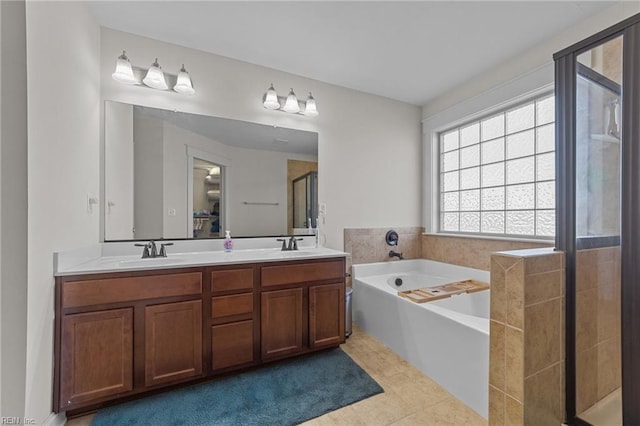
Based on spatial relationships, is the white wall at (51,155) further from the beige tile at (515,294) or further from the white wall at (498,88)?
the white wall at (498,88)

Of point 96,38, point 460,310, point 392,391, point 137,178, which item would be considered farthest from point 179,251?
point 460,310

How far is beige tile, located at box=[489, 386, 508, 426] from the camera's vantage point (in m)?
1.20

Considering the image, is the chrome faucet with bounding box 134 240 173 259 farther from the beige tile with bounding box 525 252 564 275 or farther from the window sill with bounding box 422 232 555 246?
the window sill with bounding box 422 232 555 246

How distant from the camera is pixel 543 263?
120 centimetres

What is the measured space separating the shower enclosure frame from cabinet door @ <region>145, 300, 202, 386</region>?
2054 millimetres

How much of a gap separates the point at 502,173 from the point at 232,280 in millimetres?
2664

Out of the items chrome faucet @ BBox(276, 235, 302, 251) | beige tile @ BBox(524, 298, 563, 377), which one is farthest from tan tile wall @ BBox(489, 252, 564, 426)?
chrome faucet @ BBox(276, 235, 302, 251)

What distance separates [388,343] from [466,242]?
134cm

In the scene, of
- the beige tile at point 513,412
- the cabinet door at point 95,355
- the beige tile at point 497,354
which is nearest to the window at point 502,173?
the beige tile at point 497,354

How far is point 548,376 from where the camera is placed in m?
1.22

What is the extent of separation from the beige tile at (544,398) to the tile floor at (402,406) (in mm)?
342

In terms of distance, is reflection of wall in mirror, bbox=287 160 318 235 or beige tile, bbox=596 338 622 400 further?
reflection of wall in mirror, bbox=287 160 318 235

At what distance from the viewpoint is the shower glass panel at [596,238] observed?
1253 millimetres

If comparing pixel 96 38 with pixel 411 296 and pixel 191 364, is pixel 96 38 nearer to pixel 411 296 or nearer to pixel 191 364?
pixel 191 364
